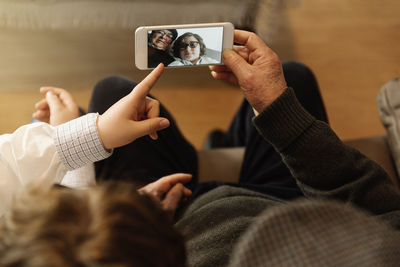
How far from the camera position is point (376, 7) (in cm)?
153

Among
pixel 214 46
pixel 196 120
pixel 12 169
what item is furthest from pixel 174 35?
pixel 196 120

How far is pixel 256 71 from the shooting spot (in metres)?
0.61

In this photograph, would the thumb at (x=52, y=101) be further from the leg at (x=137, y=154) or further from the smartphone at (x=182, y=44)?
the smartphone at (x=182, y=44)

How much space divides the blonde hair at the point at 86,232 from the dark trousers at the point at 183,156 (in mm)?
382

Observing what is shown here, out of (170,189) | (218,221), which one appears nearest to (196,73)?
(170,189)

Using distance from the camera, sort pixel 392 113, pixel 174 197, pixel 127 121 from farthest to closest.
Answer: pixel 392 113 → pixel 174 197 → pixel 127 121

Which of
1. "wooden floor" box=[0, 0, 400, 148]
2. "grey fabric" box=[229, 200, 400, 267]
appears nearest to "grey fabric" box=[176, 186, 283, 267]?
"grey fabric" box=[229, 200, 400, 267]

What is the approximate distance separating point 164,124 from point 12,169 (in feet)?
0.81

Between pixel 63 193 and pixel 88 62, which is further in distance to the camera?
pixel 88 62

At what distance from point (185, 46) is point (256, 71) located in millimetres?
129

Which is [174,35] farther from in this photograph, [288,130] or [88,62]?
[88,62]

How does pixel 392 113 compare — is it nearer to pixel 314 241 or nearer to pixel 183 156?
pixel 183 156

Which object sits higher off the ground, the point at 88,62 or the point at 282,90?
the point at 282,90

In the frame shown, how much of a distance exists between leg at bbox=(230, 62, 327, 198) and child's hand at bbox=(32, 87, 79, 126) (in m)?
0.39
